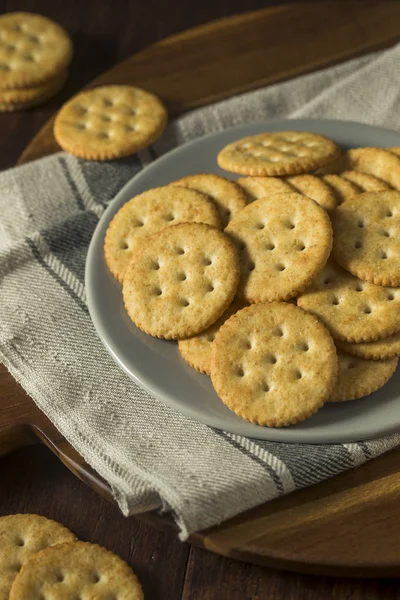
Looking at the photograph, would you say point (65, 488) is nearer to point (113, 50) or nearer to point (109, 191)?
point (109, 191)

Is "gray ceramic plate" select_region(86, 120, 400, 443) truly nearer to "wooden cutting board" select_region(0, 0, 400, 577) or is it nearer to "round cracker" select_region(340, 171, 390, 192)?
"wooden cutting board" select_region(0, 0, 400, 577)

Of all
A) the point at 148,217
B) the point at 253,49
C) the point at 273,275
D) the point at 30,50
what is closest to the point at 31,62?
the point at 30,50

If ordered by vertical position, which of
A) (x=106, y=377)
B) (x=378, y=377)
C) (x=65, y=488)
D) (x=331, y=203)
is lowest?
(x=65, y=488)

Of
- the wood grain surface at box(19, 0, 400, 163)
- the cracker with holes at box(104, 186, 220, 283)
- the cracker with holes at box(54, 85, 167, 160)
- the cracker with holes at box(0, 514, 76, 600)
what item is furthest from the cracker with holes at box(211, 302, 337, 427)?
the wood grain surface at box(19, 0, 400, 163)

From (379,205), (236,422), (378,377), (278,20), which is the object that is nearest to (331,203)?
(379,205)

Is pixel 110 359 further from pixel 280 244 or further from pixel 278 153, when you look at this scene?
pixel 278 153

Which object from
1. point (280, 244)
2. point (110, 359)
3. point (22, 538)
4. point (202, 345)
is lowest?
point (22, 538)

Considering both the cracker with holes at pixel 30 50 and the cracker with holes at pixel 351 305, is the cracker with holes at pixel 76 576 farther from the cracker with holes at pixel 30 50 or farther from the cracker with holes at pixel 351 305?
the cracker with holes at pixel 30 50
